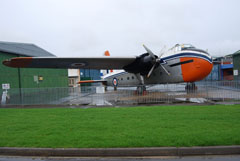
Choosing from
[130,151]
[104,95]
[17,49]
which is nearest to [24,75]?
[17,49]

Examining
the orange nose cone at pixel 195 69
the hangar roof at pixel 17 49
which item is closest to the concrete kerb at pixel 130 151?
the orange nose cone at pixel 195 69

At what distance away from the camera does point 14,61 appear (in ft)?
46.4

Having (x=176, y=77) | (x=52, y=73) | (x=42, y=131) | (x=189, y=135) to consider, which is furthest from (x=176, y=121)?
(x=52, y=73)

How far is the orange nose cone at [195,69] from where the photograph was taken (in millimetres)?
14320

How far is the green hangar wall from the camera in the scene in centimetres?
1873

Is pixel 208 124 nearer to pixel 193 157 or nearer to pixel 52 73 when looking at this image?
pixel 193 157

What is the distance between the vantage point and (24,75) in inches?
832

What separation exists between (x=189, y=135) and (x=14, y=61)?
45.8 ft

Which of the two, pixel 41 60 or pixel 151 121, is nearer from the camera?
pixel 151 121

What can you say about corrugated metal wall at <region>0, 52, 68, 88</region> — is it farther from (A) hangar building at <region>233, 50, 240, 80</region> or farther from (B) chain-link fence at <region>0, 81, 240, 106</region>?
(A) hangar building at <region>233, 50, 240, 80</region>

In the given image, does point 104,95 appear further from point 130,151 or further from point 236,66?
point 236,66

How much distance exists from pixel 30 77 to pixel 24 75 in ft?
3.29

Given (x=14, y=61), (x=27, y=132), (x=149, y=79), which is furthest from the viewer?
(x=149, y=79)

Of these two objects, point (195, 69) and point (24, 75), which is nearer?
point (195, 69)
